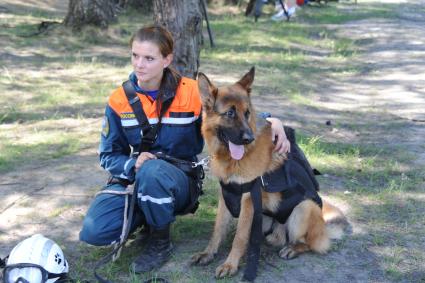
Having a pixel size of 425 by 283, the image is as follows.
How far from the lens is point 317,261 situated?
3910mm

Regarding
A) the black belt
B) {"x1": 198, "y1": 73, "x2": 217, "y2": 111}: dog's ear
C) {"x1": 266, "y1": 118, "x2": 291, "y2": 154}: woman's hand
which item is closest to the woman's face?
{"x1": 198, "y1": 73, "x2": 217, "y2": 111}: dog's ear

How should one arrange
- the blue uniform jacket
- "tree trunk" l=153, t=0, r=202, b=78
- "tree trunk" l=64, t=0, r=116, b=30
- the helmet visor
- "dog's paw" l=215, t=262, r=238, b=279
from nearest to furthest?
the helmet visor → "dog's paw" l=215, t=262, r=238, b=279 → the blue uniform jacket → "tree trunk" l=153, t=0, r=202, b=78 → "tree trunk" l=64, t=0, r=116, b=30

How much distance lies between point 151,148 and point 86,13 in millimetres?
9007

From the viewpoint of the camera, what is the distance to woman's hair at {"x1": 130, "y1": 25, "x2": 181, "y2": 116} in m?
3.86

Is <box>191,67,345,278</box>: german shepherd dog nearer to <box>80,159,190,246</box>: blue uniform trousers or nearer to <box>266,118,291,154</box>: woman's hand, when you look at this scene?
<box>266,118,291,154</box>: woman's hand

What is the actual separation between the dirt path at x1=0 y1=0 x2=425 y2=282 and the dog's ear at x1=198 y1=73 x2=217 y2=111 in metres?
1.24

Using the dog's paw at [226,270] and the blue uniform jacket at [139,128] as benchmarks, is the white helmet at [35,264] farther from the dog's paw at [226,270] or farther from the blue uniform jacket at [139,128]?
the dog's paw at [226,270]

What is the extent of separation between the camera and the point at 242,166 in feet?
12.3

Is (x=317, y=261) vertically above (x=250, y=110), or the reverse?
(x=250, y=110)

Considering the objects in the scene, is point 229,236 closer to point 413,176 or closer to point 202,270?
point 202,270

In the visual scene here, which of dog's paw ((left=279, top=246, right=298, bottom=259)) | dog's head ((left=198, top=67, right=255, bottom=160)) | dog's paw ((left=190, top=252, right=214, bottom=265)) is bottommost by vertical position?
dog's paw ((left=190, top=252, right=214, bottom=265))

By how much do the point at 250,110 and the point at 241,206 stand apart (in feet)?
2.25

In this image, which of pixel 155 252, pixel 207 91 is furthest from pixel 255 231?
pixel 207 91

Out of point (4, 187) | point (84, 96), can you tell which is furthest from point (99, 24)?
point (4, 187)
